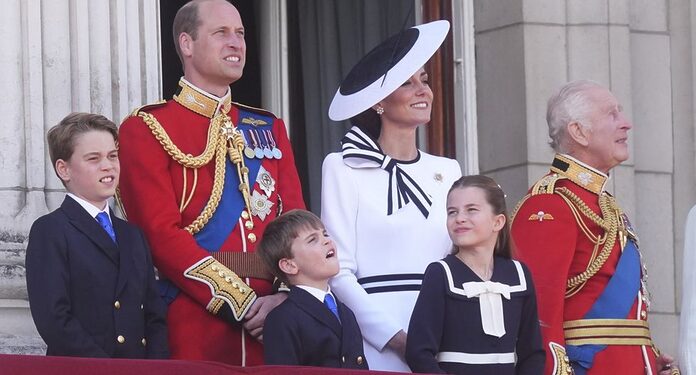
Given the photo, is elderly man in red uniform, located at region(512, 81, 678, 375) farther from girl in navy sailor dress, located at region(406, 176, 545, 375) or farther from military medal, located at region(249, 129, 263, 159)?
military medal, located at region(249, 129, 263, 159)

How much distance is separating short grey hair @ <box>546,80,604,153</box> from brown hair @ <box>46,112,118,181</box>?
1873mm

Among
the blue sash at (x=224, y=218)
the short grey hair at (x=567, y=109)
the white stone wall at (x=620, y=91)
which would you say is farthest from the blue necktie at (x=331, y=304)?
the white stone wall at (x=620, y=91)

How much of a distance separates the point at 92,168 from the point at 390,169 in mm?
1213

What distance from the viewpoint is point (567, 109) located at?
798 centimetres

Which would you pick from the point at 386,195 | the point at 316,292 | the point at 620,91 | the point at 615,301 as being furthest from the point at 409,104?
the point at 620,91

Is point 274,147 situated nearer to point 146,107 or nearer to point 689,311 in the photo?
point 146,107

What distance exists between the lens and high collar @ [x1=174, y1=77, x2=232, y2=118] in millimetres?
7492

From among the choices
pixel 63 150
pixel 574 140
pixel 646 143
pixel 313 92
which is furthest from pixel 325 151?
pixel 63 150

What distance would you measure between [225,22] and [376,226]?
3.05 feet

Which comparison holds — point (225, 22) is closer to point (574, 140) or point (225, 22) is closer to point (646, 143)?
point (574, 140)

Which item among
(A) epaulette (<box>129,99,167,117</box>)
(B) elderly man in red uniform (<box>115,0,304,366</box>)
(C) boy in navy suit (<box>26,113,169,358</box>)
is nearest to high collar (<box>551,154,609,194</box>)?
(B) elderly man in red uniform (<box>115,0,304,366</box>)

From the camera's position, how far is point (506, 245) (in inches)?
290

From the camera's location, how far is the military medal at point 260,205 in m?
7.43

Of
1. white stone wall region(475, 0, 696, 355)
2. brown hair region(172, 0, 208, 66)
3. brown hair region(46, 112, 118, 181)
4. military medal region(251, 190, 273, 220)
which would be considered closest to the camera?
brown hair region(46, 112, 118, 181)
